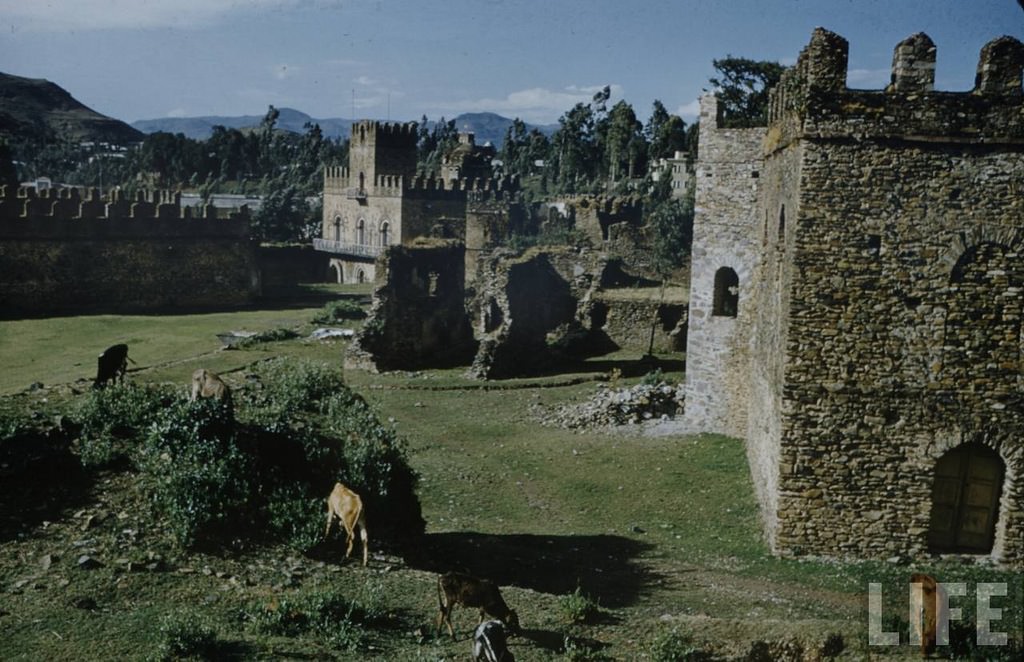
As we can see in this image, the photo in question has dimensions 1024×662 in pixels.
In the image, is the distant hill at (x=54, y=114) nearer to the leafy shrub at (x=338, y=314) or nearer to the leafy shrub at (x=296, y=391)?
the leafy shrub at (x=338, y=314)

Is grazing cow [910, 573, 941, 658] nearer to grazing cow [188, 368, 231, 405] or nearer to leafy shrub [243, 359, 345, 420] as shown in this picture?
leafy shrub [243, 359, 345, 420]

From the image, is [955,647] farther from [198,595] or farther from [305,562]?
[198,595]

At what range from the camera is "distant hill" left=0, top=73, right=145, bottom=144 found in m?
136

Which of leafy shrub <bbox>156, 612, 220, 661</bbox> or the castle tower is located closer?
leafy shrub <bbox>156, 612, 220, 661</bbox>

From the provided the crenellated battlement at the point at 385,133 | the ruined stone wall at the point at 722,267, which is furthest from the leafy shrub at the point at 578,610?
the crenellated battlement at the point at 385,133

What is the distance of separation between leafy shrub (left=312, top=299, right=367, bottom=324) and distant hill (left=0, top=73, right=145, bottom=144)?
104 metres

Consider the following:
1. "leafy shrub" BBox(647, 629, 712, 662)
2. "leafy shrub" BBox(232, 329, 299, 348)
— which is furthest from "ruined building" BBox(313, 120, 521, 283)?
"leafy shrub" BBox(647, 629, 712, 662)

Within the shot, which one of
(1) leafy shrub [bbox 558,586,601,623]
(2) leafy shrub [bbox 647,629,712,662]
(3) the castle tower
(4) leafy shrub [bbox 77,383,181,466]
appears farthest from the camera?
(3) the castle tower

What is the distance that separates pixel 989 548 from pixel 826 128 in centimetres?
614

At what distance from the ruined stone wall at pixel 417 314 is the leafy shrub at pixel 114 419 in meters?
15.4

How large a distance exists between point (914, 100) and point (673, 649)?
8.02m

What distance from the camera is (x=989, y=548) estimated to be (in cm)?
1340

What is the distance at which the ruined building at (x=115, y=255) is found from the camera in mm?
37125

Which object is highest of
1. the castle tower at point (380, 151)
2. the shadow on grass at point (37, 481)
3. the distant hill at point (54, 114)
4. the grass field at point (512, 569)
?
the distant hill at point (54, 114)
